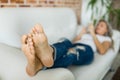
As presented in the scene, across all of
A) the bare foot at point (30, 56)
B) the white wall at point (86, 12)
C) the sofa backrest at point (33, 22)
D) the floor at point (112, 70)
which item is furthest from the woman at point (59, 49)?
the white wall at point (86, 12)

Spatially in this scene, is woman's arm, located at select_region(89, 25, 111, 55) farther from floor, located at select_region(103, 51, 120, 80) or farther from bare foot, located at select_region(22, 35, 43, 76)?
bare foot, located at select_region(22, 35, 43, 76)

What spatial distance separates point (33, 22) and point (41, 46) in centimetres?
68

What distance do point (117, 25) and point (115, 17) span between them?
164 millimetres

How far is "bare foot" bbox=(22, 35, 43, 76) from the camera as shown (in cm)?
114

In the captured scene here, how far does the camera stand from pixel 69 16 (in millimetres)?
2352

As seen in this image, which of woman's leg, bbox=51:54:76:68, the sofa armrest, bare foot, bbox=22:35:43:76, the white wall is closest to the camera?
bare foot, bbox=22:35:43:76

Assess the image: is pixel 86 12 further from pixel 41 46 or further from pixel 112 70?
pixel 41 46

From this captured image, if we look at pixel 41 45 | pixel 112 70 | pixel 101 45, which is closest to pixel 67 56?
pixel 41 45

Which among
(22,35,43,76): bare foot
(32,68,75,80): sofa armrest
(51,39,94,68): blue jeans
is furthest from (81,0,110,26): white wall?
(22,35,43,76): bare foot

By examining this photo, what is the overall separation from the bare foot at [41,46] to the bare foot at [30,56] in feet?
0.12

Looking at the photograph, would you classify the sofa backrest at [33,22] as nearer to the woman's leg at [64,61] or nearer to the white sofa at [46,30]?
the white sofa at [46,30]

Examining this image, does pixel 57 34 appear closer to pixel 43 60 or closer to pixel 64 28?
pixel 64 28

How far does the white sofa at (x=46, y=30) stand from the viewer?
1.29 m

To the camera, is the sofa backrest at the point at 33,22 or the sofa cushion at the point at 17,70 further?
the sofa backrest at the point at 33,22
